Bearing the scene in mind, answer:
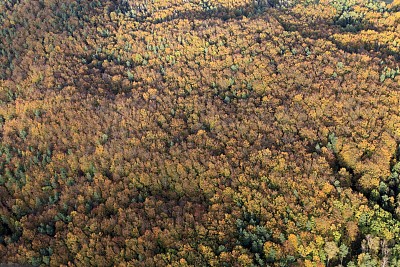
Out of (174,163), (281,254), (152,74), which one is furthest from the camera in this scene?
(152,74)

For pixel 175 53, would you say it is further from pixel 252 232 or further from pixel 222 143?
pixel 252 232

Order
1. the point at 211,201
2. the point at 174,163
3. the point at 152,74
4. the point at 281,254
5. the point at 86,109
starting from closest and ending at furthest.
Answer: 1. the point at 281,254
2. the point at 211,201
3. the point at 174,163
4. the point at 86,109
5. the point at 152,74

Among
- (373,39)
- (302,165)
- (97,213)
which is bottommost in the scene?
(97,213)

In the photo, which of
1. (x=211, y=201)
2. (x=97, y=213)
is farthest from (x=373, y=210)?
(x=97, y=213)

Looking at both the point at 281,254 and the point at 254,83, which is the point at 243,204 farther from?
the point at 254,83

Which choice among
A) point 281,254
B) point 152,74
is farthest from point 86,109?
point 281,254

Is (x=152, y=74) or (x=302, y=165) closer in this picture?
(x=302, y=165)

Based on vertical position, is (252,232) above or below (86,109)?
below
